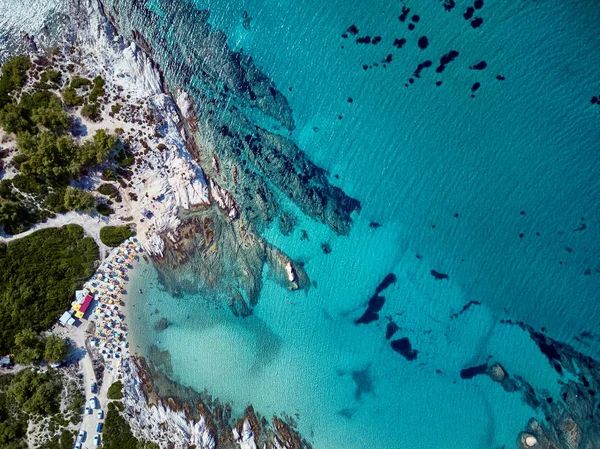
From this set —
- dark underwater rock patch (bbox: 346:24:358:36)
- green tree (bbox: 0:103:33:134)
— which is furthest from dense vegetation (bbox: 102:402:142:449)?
dark underwater rock patch (bbox: 346:24:358:36)

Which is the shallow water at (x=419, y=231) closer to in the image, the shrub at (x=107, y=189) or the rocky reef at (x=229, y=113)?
the rocky reef at (x=229, y=113)

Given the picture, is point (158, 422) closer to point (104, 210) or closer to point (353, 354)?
point (353, 354)

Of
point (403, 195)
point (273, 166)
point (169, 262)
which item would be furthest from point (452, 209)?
point (169, 262)

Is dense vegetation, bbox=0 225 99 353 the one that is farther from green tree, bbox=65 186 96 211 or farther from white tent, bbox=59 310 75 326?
green tree, bbox=65 186 96 211

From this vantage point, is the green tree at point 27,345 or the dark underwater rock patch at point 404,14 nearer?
the dark underwater rock patch at point 404,14

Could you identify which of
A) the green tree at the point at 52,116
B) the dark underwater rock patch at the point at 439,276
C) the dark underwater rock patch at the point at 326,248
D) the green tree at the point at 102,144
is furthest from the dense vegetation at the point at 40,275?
the dark underwater rock patch at the point at 439,276

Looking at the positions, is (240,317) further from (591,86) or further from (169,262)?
(591,86)

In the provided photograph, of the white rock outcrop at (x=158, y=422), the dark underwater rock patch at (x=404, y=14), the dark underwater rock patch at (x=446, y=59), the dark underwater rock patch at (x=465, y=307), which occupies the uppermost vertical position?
the dark underwater rock patch at (x=404, y=14)
